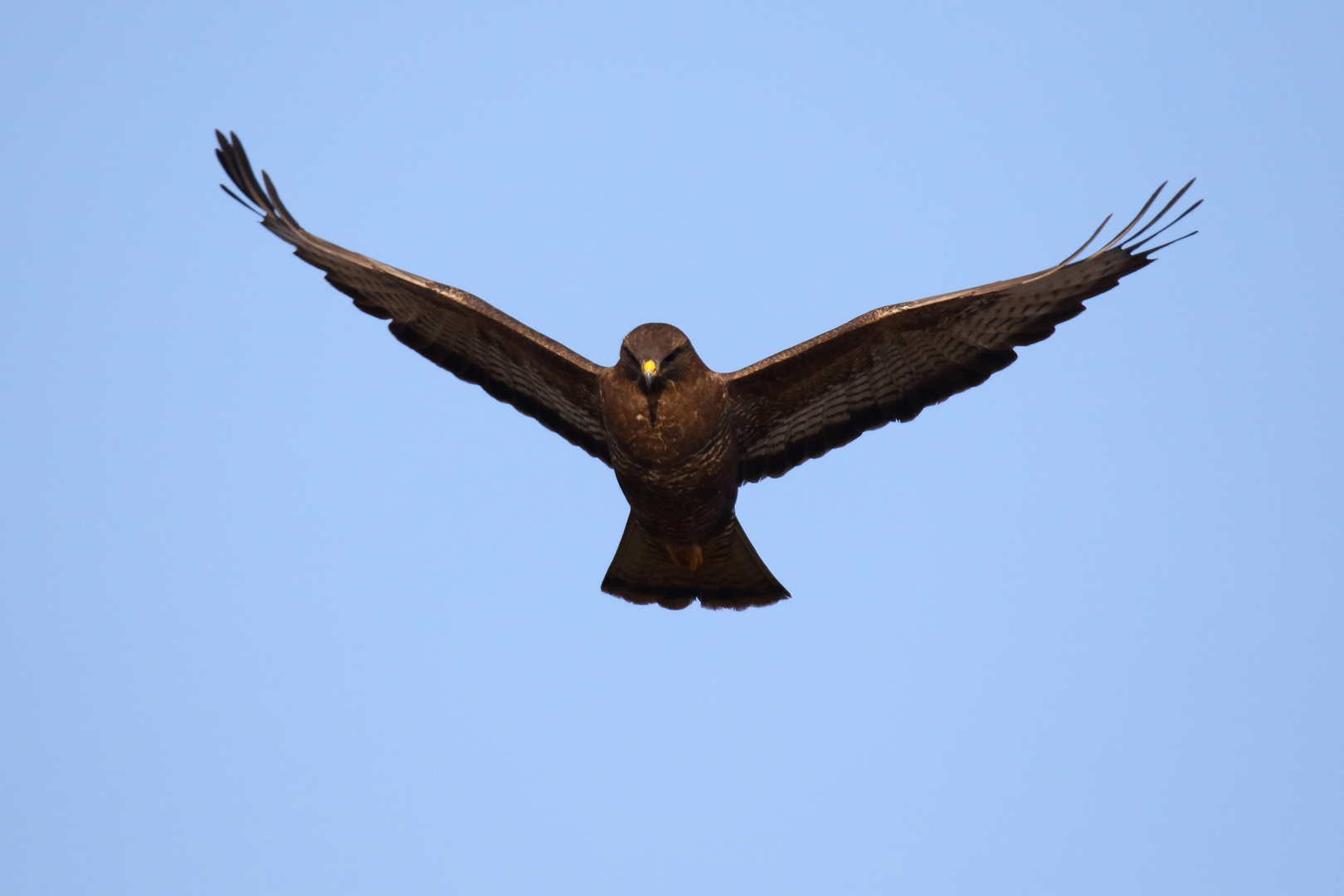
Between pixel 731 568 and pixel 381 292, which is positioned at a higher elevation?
pixel 381 292

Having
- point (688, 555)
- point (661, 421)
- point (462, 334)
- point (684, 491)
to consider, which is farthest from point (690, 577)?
point (462, 334)

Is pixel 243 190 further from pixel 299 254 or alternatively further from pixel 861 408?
pixel 861 408

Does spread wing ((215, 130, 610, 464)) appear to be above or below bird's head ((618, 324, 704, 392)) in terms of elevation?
above

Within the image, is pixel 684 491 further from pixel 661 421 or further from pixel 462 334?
pixel 462 334

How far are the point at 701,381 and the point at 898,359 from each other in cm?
137

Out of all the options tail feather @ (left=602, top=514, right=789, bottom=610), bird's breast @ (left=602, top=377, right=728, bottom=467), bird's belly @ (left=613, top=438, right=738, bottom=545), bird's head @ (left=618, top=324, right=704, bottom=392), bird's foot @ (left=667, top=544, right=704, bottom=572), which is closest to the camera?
bird's head @ (left=618, top=324, right=704, bottom=392)

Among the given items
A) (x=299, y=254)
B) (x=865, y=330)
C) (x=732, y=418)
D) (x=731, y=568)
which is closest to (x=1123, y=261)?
(x=865, y=330)

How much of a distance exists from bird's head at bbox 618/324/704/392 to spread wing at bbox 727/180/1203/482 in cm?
70

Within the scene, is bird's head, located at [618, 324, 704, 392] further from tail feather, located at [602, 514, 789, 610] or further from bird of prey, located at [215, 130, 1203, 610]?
tail feather, located at [602, 514, 789, 610]

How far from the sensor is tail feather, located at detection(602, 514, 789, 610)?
36.3 ft

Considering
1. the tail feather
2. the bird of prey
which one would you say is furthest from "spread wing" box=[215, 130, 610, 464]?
the tail feather

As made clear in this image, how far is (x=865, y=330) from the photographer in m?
10.2

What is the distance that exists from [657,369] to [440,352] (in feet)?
7.23

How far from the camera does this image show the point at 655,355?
9.53 meters
